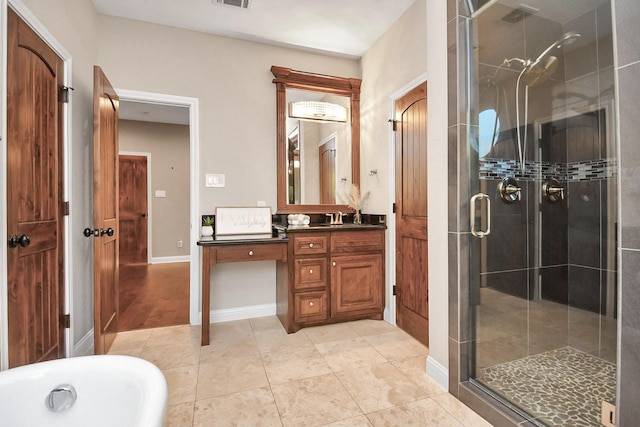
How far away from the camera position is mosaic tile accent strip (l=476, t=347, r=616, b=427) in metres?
1.35

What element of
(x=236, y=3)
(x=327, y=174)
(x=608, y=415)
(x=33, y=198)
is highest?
(x=236, y=3)

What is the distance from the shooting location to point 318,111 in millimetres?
3330

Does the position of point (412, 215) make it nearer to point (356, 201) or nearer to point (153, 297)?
point (356, 201)

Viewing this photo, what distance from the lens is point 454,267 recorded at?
1.78 meters

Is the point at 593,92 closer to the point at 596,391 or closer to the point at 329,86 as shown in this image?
the point at 596,391

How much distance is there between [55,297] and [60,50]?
1.57 m

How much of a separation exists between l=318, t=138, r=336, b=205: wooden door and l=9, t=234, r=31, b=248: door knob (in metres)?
2.30

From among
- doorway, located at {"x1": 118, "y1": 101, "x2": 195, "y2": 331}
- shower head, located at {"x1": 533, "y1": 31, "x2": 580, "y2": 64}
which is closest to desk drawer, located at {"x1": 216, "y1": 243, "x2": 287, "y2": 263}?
shower head, located at {"x1": 533, "y1": 31, "x2": 580, "y2": 64}

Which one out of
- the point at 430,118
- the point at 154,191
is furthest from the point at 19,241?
the point at 154,191

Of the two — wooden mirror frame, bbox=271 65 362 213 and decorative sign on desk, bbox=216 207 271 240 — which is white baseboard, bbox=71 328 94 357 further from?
wooden mirror frame, bbox=271 65 362 213

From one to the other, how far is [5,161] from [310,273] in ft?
6.62

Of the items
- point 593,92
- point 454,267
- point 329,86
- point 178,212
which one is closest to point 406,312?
point 454,267

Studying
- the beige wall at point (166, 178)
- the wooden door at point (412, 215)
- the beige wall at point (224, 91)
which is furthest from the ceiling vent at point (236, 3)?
the beige wall at point (166, 178)

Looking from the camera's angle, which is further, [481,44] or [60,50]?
[60,50]
